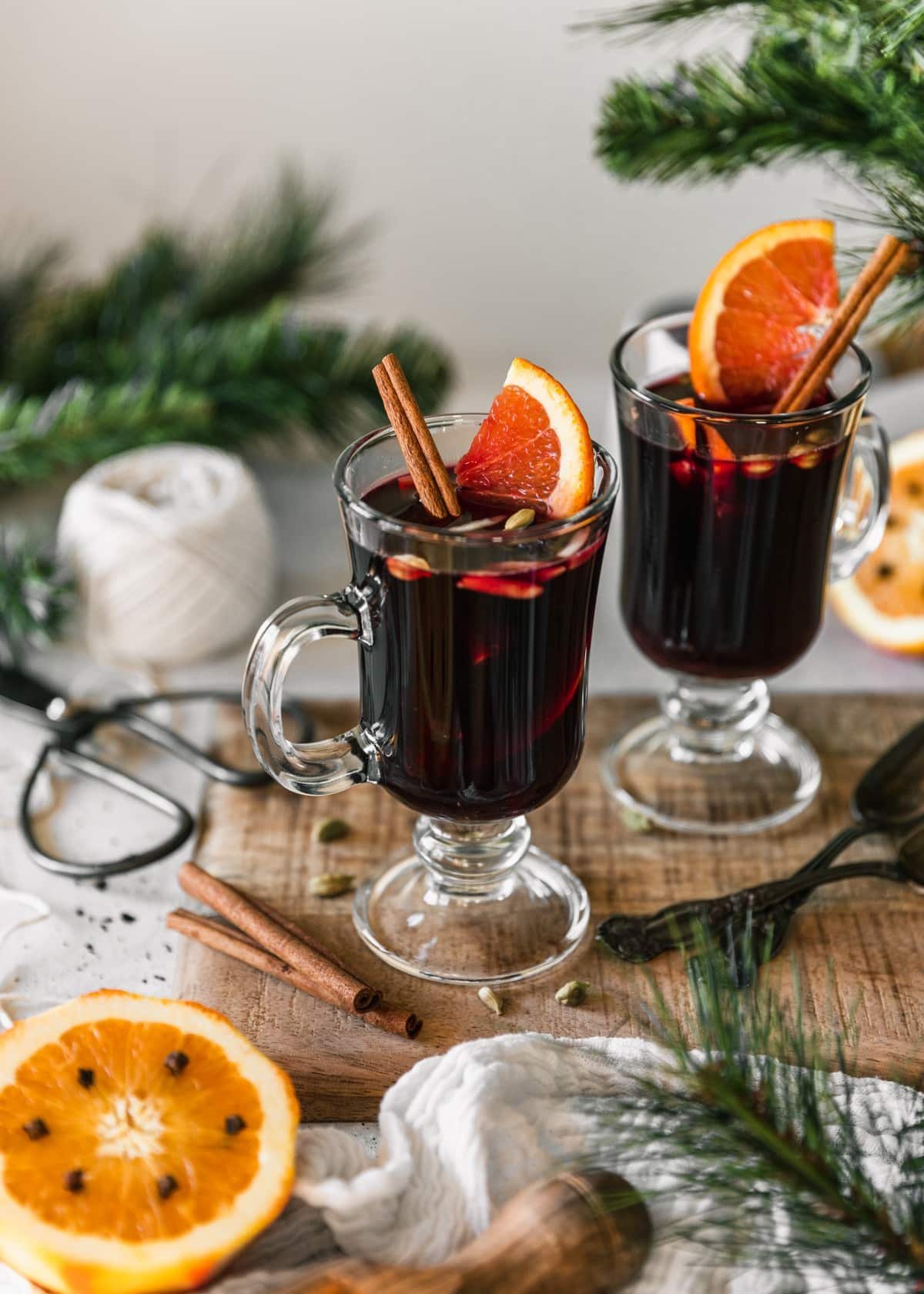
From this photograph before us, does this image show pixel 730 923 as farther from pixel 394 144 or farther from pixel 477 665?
pixel 394 144

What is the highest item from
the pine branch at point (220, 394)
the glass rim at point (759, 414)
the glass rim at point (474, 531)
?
the glass rim at point (759, 414)

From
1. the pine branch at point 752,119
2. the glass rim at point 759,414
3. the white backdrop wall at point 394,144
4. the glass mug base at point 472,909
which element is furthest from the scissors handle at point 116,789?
the white backdrop wall at point 394,144

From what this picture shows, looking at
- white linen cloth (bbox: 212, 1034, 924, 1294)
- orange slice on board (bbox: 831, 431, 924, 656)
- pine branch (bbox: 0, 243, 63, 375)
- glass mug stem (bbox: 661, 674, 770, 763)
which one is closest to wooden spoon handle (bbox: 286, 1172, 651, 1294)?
white linen cloth (bbox: 212, 1034, 924, 1294)

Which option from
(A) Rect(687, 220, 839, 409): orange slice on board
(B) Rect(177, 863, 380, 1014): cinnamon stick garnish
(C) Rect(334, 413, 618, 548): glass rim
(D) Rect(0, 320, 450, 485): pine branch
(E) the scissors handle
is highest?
(A) Rect(687, 220, 839, 409): orange slice on board

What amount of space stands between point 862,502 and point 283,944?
2.23 ft

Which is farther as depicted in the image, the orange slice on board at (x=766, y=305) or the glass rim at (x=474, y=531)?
the orange slice on board at (x=766, y=305)

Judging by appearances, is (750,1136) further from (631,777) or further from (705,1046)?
(631,777)

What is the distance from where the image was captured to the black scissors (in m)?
1.28

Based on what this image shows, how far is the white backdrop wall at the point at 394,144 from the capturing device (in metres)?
2.06

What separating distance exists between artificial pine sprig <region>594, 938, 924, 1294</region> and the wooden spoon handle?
34 mm

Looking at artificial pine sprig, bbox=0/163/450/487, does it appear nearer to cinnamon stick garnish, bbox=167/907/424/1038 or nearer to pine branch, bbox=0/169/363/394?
pine branch, bbox=0/169/363/394

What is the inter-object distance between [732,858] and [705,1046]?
413mm

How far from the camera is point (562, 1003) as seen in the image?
1.13 meters

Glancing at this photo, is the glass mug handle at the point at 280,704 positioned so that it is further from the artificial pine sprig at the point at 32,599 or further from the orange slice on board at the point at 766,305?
the artificial pine sprig at the point at 32,599
